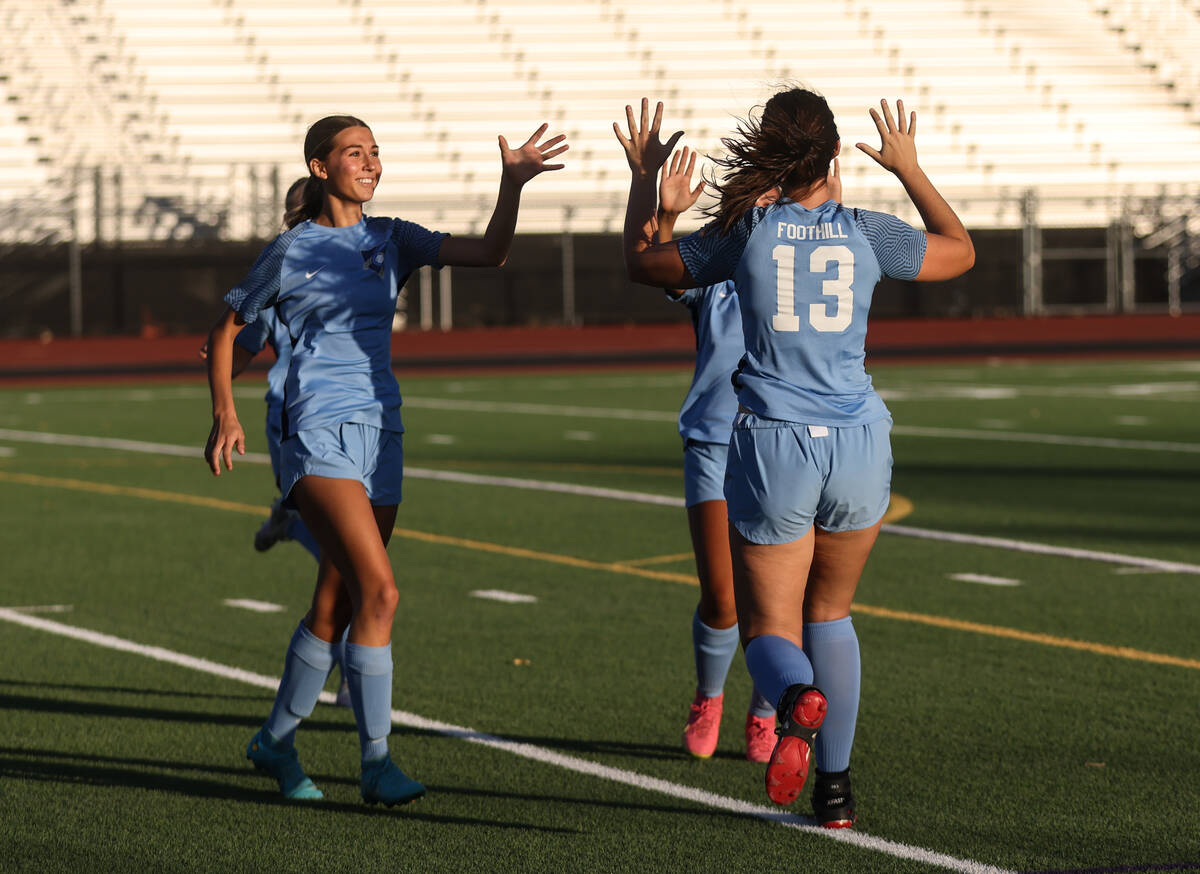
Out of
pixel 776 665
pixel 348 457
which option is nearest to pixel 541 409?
pixel 348 457

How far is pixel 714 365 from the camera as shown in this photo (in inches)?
242

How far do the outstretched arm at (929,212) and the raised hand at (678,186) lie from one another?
0.45m

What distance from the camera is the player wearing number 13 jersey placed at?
15.3 ft

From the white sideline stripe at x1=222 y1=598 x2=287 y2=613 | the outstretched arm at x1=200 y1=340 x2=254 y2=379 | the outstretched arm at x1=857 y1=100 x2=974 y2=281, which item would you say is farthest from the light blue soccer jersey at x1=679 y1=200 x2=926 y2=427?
the white sideline stripe at x1=222 y1=598 x2=287 y2=613

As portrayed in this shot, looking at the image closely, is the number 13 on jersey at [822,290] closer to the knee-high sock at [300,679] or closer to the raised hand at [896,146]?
the raised hand at [896,146]

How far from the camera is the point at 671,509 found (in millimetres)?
12352

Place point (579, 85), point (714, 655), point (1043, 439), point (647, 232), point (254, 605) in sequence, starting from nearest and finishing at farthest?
point (647, 232) < point (714, 655) < point (254, 605) < point (1043, 439) < point (579, 85)

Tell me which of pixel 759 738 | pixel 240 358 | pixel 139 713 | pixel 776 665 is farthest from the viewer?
pixel 240 358

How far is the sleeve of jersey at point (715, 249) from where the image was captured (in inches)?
185

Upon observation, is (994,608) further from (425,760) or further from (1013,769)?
(425,760)

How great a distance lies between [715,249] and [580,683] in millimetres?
2796

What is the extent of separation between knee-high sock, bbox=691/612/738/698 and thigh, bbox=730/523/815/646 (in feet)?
4.25

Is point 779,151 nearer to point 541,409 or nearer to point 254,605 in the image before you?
point 254,605

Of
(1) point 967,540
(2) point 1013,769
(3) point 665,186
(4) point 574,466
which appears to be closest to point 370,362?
(3) point 665,186
